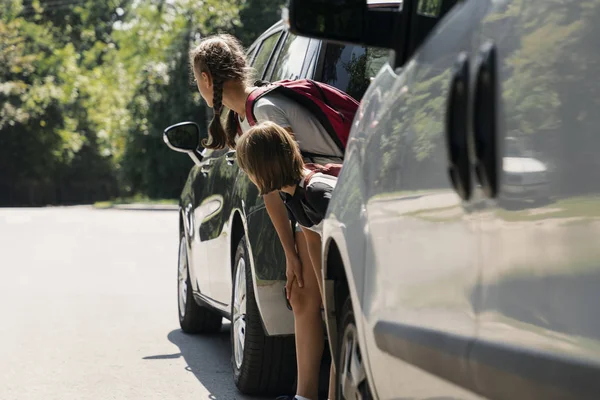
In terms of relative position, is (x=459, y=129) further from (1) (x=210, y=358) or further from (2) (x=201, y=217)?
(1) (x=210, y=358)

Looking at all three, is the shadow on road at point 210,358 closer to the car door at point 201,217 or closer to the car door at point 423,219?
the car door at point 201,217

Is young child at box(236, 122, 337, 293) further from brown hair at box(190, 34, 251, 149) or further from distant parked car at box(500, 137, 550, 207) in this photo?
distant parked car at box(500, 137, 550, 207)

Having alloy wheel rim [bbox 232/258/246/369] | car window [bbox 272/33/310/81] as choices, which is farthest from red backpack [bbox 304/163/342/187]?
alloy wheel rim [bbox 232/258/246/369]

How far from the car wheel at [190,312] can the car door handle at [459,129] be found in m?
5.68

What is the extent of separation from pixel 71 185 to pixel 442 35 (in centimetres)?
7076

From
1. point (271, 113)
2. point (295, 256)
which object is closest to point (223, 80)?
point (271, 113)

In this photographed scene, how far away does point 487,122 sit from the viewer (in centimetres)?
239

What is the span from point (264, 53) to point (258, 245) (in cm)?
150

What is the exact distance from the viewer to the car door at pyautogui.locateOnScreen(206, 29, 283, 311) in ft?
20.8

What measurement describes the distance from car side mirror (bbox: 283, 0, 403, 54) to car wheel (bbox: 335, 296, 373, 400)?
1078 mm

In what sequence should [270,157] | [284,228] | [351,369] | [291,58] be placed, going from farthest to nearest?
[291,58], [284,228], [270,157], [351,369]

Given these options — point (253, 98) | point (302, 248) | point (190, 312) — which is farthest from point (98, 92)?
point (302, 248)

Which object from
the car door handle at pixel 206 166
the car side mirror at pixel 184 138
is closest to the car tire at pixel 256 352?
the car door handle at pixel 206 166

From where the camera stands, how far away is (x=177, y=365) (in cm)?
715
